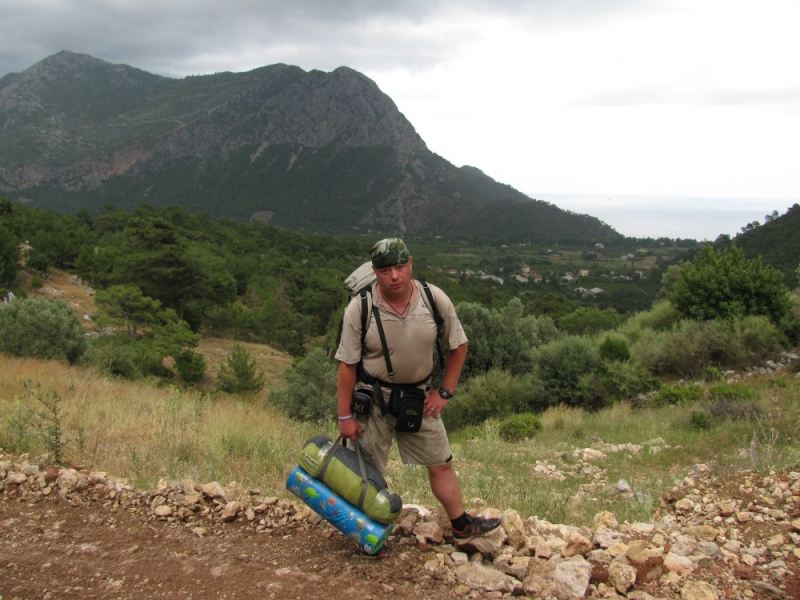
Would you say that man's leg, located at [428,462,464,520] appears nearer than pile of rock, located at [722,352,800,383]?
Yes

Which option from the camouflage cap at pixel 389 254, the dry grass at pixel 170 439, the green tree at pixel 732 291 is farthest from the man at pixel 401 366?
the green tree at pixel 732 291

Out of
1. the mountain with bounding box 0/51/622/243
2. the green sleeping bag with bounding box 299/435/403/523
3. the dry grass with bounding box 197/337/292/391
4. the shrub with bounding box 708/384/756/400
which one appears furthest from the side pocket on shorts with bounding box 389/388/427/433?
the mountain with bounding box 0/51/622/243

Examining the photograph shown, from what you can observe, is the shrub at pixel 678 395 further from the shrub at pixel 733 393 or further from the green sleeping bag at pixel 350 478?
the green sleeping bag at pixel 350 478

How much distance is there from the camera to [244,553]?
2855mm

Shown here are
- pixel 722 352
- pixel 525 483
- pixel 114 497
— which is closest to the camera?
pixel 114 497

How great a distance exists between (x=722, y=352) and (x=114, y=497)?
1359cm

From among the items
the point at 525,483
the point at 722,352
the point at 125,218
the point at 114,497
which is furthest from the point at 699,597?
the point at 125,218

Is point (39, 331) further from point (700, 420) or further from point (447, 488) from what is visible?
point (700, 420)

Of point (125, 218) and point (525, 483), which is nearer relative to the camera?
point (525, 483)

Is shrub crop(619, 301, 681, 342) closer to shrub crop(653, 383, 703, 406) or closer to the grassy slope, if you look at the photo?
shrub crop(653, 383, 703, 406)

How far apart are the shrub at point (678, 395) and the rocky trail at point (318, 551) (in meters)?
6.87

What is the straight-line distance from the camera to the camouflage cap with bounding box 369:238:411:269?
2.59m

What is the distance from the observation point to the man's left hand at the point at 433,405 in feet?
9.08

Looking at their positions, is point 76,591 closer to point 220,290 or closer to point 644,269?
point 220,290
